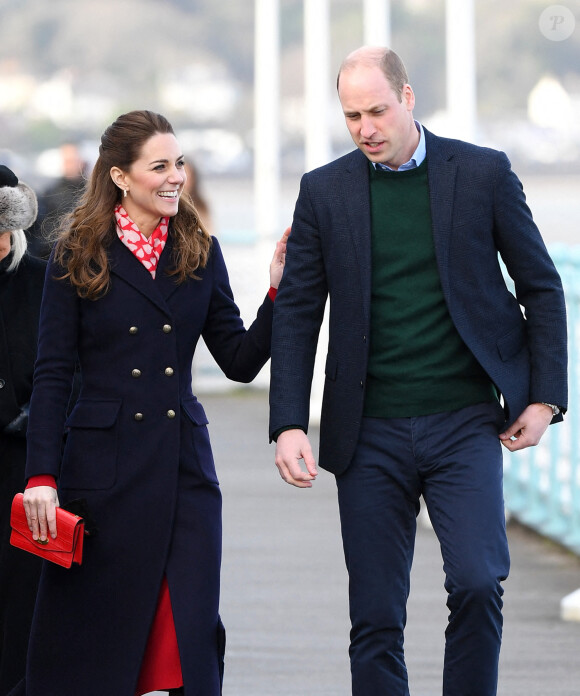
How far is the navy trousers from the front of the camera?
12.5ft

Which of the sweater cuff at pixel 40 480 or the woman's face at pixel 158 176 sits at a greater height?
the woman's face at pixel 158 176

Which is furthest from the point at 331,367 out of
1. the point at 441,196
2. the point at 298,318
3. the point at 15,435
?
the point at 15,435

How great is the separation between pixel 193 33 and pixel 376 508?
77119mm

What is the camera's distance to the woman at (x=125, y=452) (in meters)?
4.02

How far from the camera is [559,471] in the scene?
720cm

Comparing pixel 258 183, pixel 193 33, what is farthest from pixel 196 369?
pixel 193 33

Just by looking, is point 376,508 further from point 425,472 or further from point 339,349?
point 339,349

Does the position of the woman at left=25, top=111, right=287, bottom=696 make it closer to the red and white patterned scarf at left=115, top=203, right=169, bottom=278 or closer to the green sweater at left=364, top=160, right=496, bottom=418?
the red and white patterned scarf at left=115, top=203, right=169, bottom=278

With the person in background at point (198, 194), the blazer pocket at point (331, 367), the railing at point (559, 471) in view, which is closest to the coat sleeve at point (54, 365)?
the blazer pocket at point (331, 367)

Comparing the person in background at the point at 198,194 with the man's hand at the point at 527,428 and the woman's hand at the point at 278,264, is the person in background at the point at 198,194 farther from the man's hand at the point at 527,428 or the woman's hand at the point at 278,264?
the man's hand at the point at 527,428

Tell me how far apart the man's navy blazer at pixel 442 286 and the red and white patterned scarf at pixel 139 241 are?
33 cm

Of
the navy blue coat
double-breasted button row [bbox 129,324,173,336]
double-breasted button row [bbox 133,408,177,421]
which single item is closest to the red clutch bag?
the navy blue coat

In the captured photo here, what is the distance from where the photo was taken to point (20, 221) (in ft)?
14.4

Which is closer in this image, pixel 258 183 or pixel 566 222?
pixel 258 183
